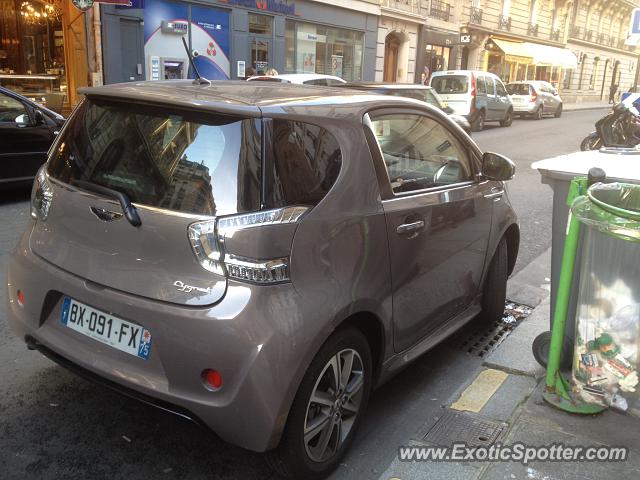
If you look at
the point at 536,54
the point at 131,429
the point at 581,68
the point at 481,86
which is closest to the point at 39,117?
the point at 131,429

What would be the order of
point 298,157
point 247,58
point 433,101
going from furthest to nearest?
point 247,58 < point 433,101 < point 298,157

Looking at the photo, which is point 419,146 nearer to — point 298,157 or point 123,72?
point 298,157

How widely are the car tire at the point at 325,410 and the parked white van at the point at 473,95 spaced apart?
17.1 meters

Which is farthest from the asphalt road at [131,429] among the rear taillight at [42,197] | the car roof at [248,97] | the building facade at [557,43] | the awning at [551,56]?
the awning at [551,56]

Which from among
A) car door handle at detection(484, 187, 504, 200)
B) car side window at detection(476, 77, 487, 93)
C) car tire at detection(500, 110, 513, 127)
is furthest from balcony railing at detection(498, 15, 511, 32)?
car door handle at detection(484, 187, 504, 200)

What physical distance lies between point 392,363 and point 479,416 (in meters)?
0.55

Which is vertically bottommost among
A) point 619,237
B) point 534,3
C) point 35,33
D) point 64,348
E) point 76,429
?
point 76,429

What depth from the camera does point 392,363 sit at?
295 cm

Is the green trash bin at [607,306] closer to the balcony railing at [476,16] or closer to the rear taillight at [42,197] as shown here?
the rear taillight at [42,197]

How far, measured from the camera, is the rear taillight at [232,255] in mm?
2191

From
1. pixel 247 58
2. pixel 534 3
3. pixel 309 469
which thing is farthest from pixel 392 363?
pixel 534 3

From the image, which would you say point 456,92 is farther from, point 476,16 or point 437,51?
point 476,16

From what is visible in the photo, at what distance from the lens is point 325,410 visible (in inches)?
99.7

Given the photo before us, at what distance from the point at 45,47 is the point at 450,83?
11.6 m
